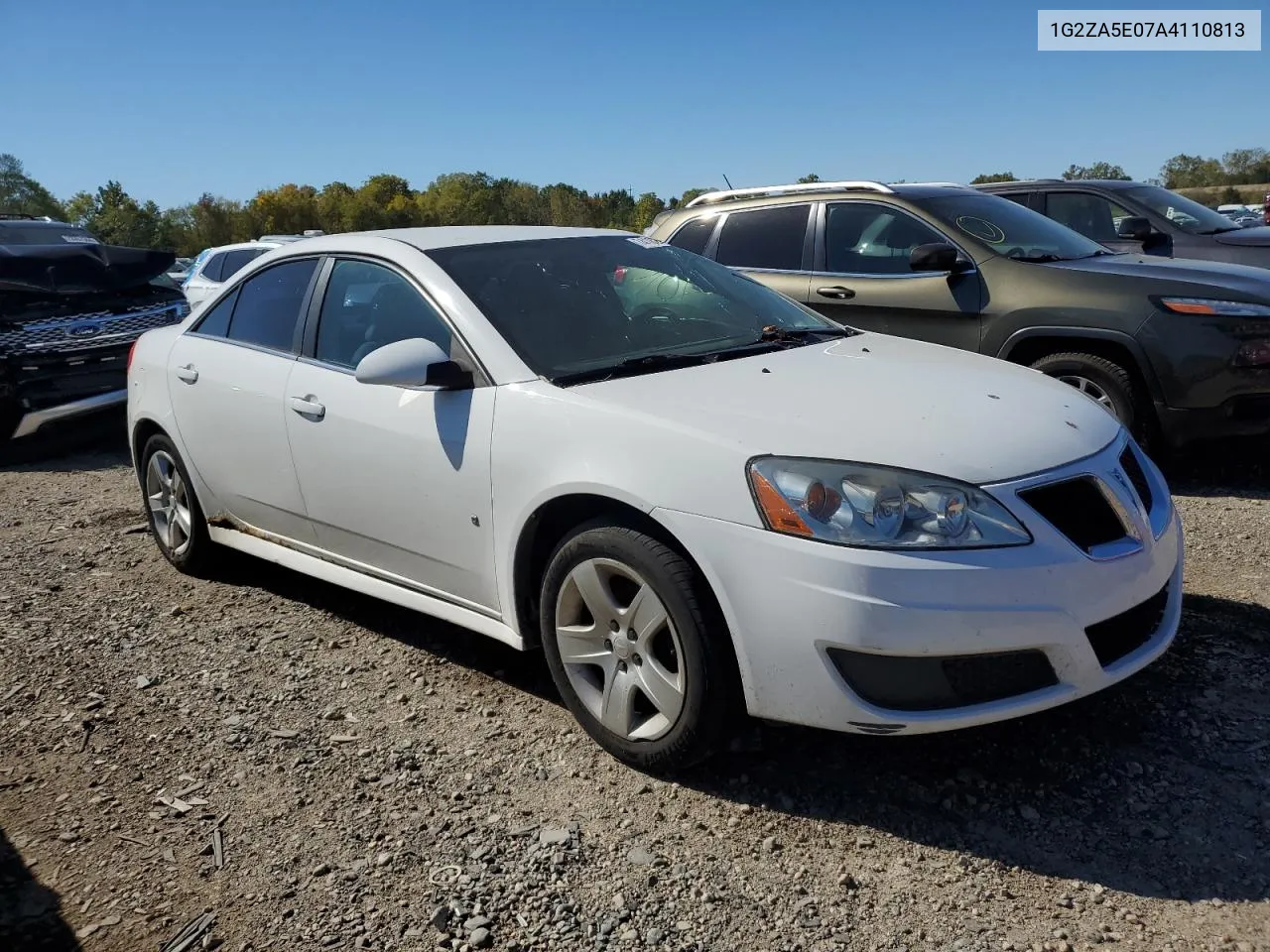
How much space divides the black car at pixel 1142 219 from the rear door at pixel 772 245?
94.5 inches

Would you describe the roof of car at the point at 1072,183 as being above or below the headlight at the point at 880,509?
above

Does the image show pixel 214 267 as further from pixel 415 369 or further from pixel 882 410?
pixel 882 410

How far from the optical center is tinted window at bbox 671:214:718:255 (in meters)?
7.52

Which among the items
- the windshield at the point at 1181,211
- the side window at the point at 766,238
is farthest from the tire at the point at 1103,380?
the windshield at the point at 1181,211

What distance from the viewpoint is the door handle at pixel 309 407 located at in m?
3.91

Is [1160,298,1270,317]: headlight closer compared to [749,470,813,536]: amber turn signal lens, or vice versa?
[749,470,813,536]: amber turn signal lens

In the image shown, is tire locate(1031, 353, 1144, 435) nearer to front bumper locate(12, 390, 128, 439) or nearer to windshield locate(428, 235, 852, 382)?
windshield locate(428, 235, 852, 382)

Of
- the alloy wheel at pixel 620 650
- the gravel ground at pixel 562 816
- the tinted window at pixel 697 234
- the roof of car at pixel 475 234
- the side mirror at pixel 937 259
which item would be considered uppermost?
the roof of car at pixel 475 234

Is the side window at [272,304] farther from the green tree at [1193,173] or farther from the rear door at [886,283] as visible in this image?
the green tree at [1193,173]

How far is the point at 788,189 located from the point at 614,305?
12.5 ft

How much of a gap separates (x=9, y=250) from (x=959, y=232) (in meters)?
7.24

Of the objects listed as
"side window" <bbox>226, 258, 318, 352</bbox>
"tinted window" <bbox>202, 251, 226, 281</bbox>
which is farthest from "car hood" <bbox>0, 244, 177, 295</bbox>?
"side window" <bbox>226, 258, 318, 352</bbox>

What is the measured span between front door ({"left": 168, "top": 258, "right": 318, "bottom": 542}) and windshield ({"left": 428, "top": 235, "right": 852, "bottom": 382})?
0.89 metres

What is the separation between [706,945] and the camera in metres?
2.36
